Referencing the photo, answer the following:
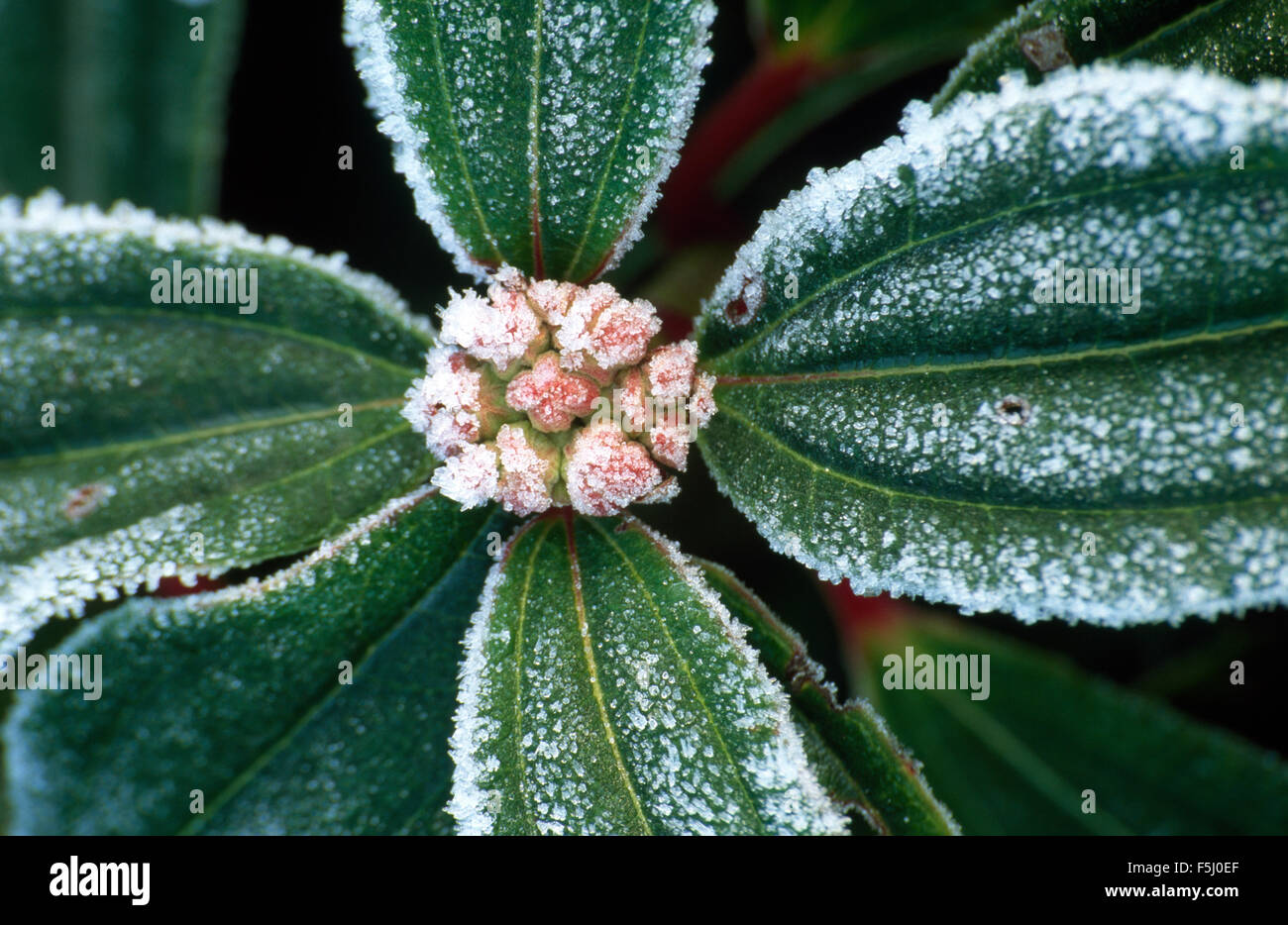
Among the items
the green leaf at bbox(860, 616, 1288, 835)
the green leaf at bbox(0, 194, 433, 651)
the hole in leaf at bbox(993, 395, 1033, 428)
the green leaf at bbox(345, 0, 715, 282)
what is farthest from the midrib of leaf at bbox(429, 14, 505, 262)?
the green leaf at bbox(860, 616, 1288, 835)

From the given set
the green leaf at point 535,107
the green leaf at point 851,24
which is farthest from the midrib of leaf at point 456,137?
the green leaf at point 851,24

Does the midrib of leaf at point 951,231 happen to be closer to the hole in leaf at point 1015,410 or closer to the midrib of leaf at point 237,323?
the hole in leaf at point 1015,410

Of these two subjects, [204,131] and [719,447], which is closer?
[719,447]

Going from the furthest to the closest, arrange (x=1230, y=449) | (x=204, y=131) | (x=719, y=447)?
(x=204, y=131), (x=719, y=447), (x=1230, y=449)

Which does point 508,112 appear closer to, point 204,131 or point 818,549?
point 818,549

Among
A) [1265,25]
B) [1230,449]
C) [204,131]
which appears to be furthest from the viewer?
[204,131]

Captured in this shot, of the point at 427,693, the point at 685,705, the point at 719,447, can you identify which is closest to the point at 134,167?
the point at 427,693
